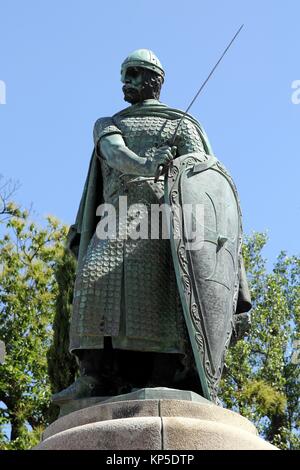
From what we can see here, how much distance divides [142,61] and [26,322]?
15.4 metres

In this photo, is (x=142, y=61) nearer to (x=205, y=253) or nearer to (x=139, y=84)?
(x=139, y=84)

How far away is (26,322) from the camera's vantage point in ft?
76.9

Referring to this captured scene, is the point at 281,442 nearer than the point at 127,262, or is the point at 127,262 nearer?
the point at 127,262

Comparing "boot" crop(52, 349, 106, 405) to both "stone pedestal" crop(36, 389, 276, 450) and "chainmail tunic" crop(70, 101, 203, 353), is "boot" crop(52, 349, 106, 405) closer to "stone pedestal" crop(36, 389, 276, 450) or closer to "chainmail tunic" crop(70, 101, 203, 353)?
"chainmail tunic" crop(70, 101, 203, 353)

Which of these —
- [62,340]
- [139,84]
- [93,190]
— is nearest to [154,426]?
[93,190]

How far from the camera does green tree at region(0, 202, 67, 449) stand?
21.8m

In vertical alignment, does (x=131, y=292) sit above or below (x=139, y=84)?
below

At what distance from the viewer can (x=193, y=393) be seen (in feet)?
23.4

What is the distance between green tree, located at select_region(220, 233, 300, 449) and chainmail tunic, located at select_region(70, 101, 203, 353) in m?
14.7

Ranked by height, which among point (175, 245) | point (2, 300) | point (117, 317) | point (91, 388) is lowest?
point (91, 388)

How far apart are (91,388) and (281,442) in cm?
Result: 1586

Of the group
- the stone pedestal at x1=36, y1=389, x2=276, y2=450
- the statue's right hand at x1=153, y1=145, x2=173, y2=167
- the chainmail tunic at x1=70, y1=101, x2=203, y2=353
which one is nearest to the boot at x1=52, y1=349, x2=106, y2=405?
the chainmail tunic at x1=70, y1=101, x2=203, y2=353

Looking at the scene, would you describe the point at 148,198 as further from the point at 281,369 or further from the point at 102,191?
the point at 281,369
